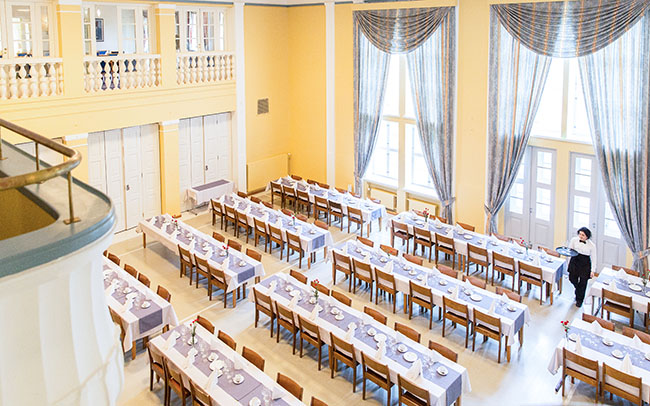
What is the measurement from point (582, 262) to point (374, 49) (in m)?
7.46

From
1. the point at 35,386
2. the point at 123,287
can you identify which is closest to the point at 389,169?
the point at 123,287

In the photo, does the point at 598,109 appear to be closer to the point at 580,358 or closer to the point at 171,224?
the point at 580,358

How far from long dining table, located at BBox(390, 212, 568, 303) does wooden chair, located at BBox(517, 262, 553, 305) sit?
4.0 inches

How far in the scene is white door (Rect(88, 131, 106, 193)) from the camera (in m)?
13.6

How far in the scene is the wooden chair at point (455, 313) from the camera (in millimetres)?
9438

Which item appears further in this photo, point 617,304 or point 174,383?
point 617,304

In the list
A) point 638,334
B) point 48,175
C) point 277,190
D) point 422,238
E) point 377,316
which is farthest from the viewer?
point 277,190

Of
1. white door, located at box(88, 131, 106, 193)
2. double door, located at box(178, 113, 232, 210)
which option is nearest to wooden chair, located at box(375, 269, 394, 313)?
white door, located at box(88, 131, 106, 193)

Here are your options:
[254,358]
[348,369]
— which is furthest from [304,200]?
[254,358]

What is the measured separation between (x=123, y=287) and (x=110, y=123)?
16.6 ft

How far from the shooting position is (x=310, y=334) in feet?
30.1

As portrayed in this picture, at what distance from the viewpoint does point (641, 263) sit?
11297 millimetres

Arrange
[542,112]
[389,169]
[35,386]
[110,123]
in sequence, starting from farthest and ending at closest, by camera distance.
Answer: [389,169], [110,123], [542,112], [35,386]

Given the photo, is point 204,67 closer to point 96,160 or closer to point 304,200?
point 96,160
